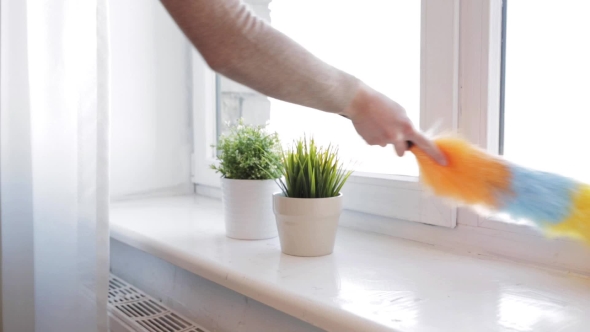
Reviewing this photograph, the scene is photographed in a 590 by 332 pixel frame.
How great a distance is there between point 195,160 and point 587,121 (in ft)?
3.06

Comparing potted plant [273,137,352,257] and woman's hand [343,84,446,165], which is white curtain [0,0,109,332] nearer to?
potted plant [273,137,352,257]

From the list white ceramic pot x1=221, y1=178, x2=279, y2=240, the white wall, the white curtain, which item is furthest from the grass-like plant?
the white wall

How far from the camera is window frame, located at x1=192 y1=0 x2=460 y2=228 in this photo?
0.80 meters

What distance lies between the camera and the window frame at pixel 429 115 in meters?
0.80

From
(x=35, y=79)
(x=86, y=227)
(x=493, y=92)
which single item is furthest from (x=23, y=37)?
(x=493, y=92)

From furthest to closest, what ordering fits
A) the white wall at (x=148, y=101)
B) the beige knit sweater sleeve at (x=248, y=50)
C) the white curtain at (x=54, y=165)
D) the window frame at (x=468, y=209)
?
the white wall at (x=148, y=101)
the white curtain at (x=54, y=165)
the window frame at (x=468, y=209)
the beige knit sweater sleeve at (x=248, y=50)

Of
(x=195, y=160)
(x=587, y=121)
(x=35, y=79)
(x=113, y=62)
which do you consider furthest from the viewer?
(x=195, y=160)

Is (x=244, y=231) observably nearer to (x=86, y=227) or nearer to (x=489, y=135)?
(x=86, y=227)

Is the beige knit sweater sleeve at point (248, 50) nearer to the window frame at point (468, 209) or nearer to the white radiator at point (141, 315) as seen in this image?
the window frame at point (468, 209)

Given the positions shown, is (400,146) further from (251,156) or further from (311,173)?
(251,156)

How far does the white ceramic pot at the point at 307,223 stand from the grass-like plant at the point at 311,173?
0.02 meters

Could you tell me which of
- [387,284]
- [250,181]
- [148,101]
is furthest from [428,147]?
[148,101]

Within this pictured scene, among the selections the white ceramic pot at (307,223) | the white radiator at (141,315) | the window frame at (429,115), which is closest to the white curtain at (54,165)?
the white radiator at (141,315)

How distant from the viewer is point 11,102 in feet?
3.00
